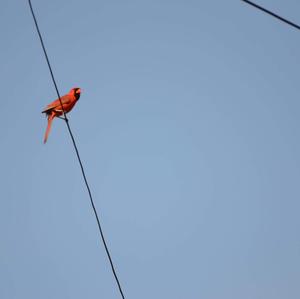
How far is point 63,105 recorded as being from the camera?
10711mm

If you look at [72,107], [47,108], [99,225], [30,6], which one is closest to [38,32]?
[30,6]

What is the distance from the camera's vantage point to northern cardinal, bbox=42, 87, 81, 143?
→ 1025 cm

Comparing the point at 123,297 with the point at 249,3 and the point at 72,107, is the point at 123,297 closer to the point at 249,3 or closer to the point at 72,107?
the point at 249,3

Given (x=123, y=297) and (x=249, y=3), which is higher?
(x=249, y=3)

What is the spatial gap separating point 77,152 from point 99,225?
721 millimetres

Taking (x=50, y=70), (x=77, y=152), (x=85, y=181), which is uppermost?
(x=50, y=70)

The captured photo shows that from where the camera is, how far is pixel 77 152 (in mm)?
4059

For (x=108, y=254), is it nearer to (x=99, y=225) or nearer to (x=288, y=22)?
(x=99, y=225)

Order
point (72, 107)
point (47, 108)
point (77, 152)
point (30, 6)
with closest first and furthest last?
1. point (77, 152)
2. point (30, 6)
3. point (47, 108)
4. point (72, 107)

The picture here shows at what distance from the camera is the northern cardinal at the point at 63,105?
1025cm

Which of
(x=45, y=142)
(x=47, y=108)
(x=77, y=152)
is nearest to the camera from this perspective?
(x=77, y=152)

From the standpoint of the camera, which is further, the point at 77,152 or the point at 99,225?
the point at 77,152

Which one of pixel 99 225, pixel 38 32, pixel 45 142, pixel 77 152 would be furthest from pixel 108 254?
pixel 45 142

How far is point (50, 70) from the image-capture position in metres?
4.14
